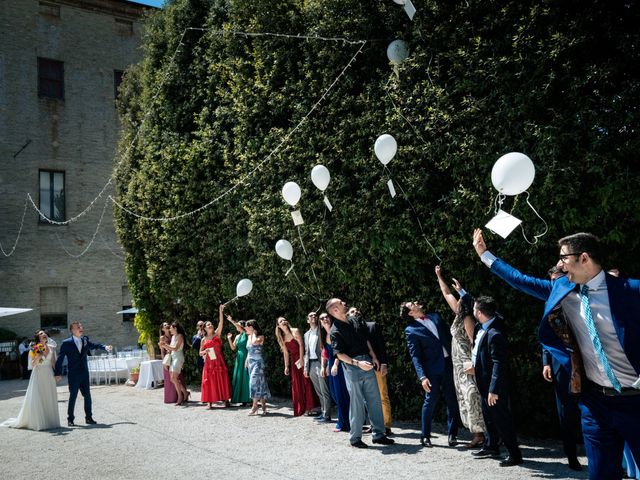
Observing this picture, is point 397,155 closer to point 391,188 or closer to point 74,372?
point 391,188

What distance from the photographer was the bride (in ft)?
36.2

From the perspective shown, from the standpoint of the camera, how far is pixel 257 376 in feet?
37.3

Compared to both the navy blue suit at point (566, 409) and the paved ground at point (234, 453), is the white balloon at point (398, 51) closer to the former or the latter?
the navy blue suit at point (566, 409)

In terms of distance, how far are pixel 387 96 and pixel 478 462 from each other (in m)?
5.74

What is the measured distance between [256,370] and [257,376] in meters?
0.11

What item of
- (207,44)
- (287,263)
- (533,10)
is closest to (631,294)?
(533,10)

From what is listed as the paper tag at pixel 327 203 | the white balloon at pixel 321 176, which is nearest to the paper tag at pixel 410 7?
the white balloon at pixel 321 176

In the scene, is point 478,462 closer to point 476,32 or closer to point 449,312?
point 449,312

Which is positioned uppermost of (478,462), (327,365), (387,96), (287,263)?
(387,96)

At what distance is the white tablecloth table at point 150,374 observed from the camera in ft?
55.7

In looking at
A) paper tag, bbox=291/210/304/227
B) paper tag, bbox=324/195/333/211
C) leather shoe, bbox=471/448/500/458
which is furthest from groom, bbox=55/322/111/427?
leather shoe, bbox=471/448/500/458

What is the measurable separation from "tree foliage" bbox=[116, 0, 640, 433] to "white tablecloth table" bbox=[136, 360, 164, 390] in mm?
1799

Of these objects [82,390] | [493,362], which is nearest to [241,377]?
[82,390]

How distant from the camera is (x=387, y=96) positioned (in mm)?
9828
